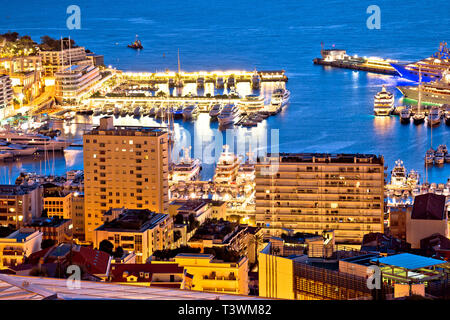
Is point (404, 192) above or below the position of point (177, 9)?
below

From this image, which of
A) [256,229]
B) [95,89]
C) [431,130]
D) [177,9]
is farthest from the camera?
[177,9]

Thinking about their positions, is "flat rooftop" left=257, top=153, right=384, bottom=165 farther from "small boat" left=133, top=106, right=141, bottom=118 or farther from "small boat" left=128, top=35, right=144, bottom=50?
"small boat" left=128, top=35, right=144, bottom=50

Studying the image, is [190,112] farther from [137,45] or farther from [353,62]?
[137,45]

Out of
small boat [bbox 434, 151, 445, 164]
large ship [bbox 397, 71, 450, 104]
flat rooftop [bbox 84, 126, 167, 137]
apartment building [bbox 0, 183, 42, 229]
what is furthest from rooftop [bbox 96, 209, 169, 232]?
large ship [bbox 397, 71, 450, 104]

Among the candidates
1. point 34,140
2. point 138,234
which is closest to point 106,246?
point 138,234

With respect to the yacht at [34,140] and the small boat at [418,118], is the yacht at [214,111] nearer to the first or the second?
the yacht at [34,140]

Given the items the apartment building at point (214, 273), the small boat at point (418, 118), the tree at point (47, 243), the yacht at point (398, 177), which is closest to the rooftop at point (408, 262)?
the apartment building at point (214, 273)
